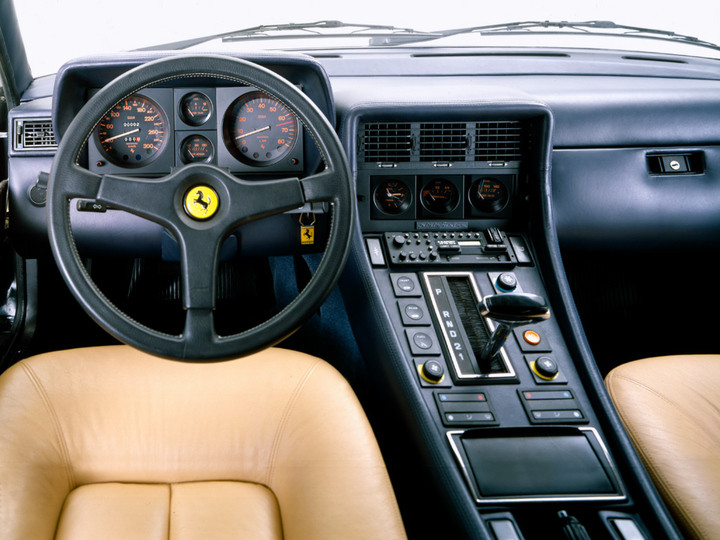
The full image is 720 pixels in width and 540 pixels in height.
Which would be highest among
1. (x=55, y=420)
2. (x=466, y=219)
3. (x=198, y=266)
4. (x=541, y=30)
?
(x=541, y=30)

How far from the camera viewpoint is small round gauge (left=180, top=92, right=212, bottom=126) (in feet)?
4.21

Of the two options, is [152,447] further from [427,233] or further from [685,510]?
[685,510]

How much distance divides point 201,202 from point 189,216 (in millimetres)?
31

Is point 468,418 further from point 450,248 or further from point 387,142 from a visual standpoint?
point 387,142

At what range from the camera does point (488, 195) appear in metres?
1.45

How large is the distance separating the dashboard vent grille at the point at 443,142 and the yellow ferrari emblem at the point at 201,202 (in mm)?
623

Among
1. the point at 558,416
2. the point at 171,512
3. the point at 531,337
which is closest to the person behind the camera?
the point at 171,512

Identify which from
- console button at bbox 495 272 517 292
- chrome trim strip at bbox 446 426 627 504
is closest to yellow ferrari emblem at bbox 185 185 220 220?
chrome trim strip at bbox 446 426 627 504

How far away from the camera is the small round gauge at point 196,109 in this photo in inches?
50.5

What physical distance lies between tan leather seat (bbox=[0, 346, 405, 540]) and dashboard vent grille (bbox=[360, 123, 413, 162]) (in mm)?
543

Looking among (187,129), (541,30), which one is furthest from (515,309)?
(541,30)

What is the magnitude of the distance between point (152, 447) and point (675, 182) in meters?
1.51

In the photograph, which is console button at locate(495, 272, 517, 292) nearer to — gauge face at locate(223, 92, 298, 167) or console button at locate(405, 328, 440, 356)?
console button at locate(405, 328, 440, 356)

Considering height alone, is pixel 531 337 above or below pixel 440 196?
below
